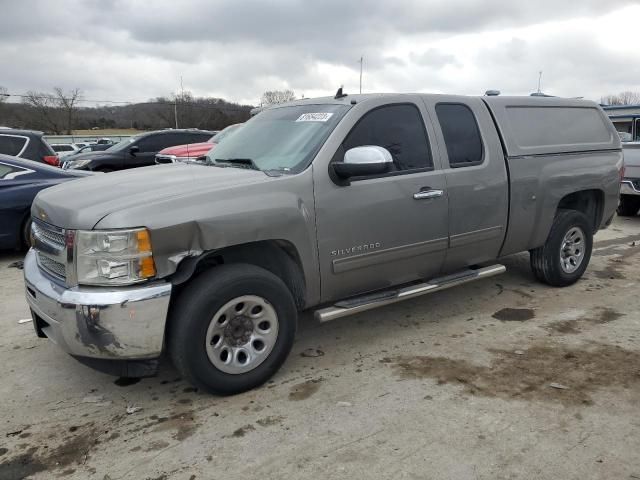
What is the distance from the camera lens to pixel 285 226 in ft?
A: 11.0

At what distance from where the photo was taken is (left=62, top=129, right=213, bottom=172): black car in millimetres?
12469

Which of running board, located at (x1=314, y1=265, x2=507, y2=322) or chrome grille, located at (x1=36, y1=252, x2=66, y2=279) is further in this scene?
running board, located at (x1=314, y1=265, x2=507, y2=322)

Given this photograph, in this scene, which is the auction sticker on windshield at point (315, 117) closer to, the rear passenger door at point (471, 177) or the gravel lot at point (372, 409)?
the rear passenger door at point (471, 177)

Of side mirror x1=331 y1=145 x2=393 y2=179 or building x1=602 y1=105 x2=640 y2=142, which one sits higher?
building x1=602 y1=105 x2=640 y2=142

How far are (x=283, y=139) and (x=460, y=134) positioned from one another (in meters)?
1.53

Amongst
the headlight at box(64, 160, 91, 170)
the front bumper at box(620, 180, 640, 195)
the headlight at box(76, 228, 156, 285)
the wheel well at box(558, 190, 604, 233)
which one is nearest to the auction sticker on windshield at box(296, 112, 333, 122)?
the headlight at box(76, 228, 156, 285)

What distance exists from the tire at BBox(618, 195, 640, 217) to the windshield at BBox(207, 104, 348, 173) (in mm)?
8580

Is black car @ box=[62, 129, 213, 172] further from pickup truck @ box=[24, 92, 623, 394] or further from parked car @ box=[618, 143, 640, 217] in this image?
parked car @ box=[618, 143, 640, 217]

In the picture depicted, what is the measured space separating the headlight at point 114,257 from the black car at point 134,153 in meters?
10.4

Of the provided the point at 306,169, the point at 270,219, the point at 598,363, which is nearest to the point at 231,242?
the point at 270,219

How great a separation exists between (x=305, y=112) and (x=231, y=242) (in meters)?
1.49

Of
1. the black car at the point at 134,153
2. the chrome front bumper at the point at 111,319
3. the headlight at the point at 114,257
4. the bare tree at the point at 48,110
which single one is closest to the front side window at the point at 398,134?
the headlight at the point at 114,257

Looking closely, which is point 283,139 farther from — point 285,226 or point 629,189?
point 629,189

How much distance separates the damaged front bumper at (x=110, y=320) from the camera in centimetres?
286
